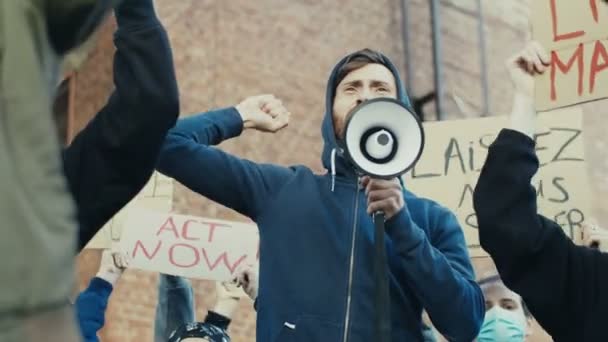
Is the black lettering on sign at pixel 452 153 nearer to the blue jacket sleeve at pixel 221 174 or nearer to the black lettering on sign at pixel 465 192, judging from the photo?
the black lettering on sign at pixel 465 192

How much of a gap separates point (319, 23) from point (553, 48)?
16.5ft

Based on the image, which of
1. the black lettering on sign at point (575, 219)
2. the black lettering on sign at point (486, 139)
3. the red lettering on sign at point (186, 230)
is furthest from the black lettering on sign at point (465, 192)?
the red lettering on sign at point (186, 230)

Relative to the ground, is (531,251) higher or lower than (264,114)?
lower

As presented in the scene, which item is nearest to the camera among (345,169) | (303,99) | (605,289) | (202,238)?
(605,289)

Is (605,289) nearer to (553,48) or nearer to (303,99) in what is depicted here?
(553,48)

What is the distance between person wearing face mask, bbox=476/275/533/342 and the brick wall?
103 inches

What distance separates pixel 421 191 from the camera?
4.39 metres

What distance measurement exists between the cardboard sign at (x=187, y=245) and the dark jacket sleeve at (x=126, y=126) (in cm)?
176

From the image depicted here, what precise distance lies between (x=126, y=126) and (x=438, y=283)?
0.87 m

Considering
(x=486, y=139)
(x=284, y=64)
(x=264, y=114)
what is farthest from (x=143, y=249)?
(x=284, y=64)

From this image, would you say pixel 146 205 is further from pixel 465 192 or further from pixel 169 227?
pixel 465 192

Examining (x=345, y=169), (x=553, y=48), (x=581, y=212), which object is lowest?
(x=581, y=212)

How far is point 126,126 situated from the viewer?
73.0 inches

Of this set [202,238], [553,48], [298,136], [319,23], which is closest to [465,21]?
Answer: [319,23]
